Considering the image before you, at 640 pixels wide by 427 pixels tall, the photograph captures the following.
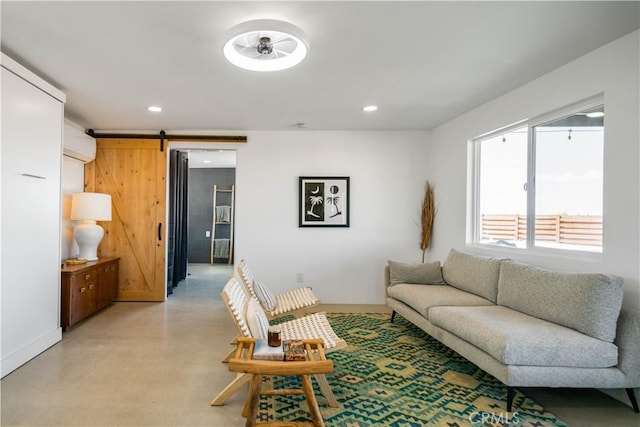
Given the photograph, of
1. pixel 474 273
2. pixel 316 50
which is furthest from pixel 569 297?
pixel 316 50

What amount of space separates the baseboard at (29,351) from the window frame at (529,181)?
4298mm

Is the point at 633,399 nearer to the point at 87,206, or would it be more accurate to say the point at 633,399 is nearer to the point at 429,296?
the point at 429,296

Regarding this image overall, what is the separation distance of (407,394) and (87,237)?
3.93 metres

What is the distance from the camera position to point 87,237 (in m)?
4.16

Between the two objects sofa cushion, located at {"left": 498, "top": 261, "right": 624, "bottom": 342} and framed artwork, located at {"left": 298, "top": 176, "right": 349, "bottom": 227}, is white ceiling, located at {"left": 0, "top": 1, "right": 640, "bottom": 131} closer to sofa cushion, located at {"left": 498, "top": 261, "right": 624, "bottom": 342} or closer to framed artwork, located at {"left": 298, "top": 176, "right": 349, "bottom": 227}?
framed artwork, located at {"left": 298, "top": 176, "right": 349, "bottom": 227}

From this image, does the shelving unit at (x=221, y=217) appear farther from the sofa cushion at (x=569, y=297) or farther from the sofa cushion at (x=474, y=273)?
the sofa cushion at (x=569, y=297)

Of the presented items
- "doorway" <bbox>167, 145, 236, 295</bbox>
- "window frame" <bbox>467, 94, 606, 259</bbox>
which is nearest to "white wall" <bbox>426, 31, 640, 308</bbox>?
"window frame" <bbox>467, 94, 606, 259</bbox>

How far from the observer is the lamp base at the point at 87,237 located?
13.6ft

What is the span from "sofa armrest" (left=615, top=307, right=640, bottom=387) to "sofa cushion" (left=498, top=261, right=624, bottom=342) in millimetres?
72

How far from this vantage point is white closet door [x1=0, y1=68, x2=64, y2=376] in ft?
8.45

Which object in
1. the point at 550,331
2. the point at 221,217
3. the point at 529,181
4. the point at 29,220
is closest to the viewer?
the point at 550,331

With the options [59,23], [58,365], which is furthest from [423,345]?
[59,23]

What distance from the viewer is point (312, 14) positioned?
202 cm

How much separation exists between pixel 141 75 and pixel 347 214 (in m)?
2.93
